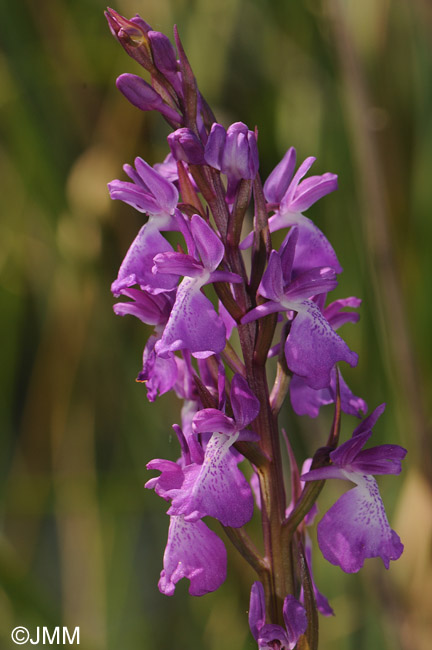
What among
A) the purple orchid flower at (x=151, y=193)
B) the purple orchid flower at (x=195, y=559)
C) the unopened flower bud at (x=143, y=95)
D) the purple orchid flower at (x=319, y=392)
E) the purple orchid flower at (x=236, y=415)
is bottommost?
the purple orchid flower at (x=195, y=559)

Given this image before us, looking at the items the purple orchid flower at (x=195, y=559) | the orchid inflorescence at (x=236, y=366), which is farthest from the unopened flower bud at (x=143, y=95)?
the purple orchid flower at (x=195, y=559)

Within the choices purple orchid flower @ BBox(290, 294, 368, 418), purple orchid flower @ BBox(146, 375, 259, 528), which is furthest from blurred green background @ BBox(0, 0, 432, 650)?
purple orchid flower @ BBox(146, 375, 259, 528)

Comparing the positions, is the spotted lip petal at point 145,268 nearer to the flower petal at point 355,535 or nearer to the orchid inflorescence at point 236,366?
the orchid inflorescence at point 236,366

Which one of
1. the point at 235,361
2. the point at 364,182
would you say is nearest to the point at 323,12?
the point at 364,182

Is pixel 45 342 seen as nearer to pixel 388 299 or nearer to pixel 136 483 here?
pixel 136 483

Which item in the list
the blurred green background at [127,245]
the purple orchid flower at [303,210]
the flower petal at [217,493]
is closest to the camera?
the flower petal at [217,493]

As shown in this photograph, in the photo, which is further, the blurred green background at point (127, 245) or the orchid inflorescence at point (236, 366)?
the blurred green background at point (127, 245)

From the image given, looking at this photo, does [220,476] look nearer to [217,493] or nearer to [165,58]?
[217,493]
